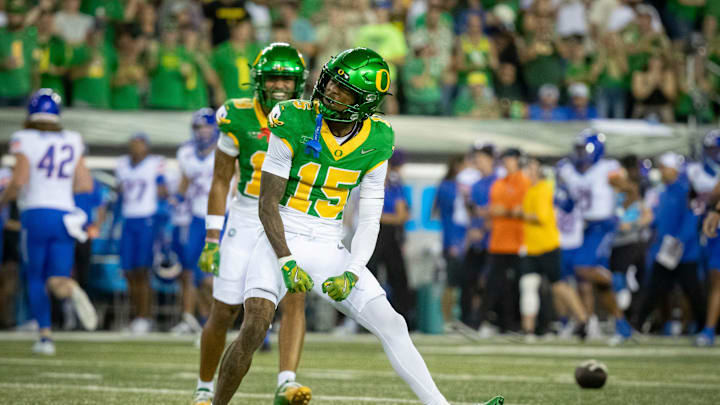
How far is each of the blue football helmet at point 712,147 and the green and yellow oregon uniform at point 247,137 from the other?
22.2ft

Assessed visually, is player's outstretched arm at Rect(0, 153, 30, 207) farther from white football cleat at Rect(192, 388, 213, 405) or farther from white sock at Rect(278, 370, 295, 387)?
white sock at Rect(278, 370, 295, 387)

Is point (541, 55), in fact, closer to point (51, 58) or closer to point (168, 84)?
point (168, 84)

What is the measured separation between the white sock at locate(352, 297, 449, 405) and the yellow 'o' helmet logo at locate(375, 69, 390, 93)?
0.88 meters

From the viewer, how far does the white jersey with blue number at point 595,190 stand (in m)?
12.9

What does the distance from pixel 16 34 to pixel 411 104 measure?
195 inches

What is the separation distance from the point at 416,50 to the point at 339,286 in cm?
1133

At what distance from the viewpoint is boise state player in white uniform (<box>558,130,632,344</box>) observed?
12656mm

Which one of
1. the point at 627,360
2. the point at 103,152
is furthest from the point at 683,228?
the point at 103,152

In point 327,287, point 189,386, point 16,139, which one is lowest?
point 189,386

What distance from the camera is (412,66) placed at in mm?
15758

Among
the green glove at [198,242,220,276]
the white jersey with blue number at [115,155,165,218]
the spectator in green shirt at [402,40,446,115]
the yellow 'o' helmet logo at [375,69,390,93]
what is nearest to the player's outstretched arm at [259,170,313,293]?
the yellow 'o' helmet logo at [375,69,390,93]

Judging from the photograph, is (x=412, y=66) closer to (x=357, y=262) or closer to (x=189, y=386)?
(x=189, y=386)

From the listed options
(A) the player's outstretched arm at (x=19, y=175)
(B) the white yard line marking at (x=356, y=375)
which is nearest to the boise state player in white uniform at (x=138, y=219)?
(A) the player's outstretched arm at (x=19, y=175)

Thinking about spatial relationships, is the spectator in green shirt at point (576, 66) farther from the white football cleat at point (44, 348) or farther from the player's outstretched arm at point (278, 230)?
the player's outstretched arm at point (278, 230)
